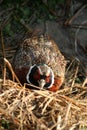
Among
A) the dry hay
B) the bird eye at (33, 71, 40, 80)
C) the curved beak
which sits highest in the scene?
the bird eye at (33, 71, 40, 80)

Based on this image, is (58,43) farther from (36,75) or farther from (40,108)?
(40,108)

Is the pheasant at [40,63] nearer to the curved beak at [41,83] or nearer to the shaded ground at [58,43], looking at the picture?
the curved beak at [41,83]

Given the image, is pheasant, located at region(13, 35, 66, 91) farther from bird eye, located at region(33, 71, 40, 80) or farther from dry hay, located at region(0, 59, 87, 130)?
dry hay, located at region(0, 59, 87, 130)

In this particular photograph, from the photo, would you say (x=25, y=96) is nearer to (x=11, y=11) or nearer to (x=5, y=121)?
(x=5, y=121)

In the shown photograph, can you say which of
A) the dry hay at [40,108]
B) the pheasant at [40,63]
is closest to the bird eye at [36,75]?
the pheasant at [40,63]

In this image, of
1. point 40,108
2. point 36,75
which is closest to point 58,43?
point 36,75

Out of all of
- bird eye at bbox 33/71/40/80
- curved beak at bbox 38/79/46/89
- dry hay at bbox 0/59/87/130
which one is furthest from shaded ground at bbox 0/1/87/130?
bird eye at bbox 33/71/40/80
